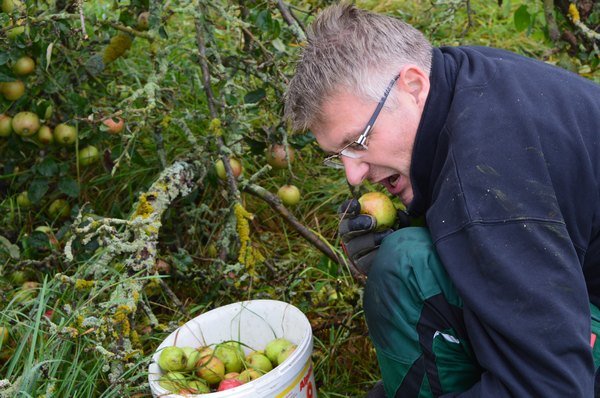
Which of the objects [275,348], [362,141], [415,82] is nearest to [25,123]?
[275,348]

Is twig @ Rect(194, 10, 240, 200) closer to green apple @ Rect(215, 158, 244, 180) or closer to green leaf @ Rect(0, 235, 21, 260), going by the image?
green apple @ Rect(215, 158, 244, 180)

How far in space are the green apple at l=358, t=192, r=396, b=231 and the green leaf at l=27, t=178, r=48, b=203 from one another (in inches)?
51.5

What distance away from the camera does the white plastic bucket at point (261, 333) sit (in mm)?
1823

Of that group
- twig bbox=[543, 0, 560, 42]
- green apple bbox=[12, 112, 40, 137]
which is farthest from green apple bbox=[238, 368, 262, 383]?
twig bbox=[543, 0, 560, 42]

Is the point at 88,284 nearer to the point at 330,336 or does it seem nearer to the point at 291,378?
the point at 291,378

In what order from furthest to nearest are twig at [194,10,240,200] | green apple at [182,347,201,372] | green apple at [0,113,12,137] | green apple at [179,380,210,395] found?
green apple at [0,113,12,137] < twig at [194,10,240,200] < green apple at [182,347,201,372] < green apple at [179,380,210,395]

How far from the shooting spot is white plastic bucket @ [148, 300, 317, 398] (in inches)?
71.8

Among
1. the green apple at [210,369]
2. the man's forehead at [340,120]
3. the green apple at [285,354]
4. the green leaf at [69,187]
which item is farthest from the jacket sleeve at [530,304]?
the green leaf at [69,187]

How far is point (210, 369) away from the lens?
199cm

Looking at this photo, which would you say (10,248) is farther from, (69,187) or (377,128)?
(377,128)

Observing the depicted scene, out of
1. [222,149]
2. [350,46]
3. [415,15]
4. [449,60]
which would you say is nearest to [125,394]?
[222,149]

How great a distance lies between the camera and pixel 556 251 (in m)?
1.39

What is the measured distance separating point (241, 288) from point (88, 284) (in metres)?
0.56

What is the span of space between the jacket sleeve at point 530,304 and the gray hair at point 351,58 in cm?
42
